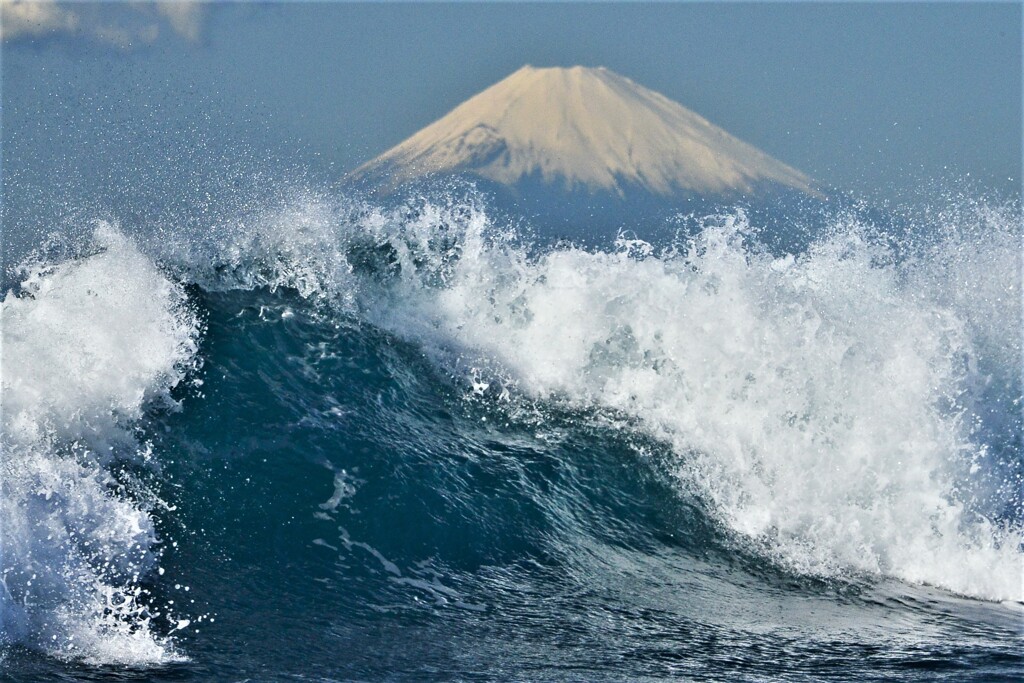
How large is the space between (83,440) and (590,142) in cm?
3879

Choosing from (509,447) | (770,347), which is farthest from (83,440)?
(770,347)

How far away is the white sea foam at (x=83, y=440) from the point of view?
24.0 feet

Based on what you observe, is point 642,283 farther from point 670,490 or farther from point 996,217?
point 996,217

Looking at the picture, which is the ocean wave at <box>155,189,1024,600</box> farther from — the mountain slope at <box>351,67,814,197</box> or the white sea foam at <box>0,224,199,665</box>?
the mountain slope at <box>351,67,814,197</box>

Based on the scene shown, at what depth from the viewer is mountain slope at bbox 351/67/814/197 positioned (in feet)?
111

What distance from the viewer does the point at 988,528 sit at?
1010cm

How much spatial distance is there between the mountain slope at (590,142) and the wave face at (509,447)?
11661 mm

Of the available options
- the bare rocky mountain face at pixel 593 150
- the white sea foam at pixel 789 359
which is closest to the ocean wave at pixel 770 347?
the white sea foam at pixel 789 359

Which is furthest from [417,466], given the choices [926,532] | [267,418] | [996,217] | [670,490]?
[996,217]

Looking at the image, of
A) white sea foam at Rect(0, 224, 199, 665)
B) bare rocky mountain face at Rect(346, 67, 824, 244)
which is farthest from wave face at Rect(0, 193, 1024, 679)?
bare rocky mountain face at Rect(346, 67, 824, 244)

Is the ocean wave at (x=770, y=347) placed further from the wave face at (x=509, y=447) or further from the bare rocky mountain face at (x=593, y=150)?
the bare rocky mountain face at (x=593, y=150)

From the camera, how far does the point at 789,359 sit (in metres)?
11.5

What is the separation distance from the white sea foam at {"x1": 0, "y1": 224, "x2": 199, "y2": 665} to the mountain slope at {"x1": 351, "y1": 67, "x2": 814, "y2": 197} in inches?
501

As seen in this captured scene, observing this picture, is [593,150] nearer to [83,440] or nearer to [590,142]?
[590,142]
